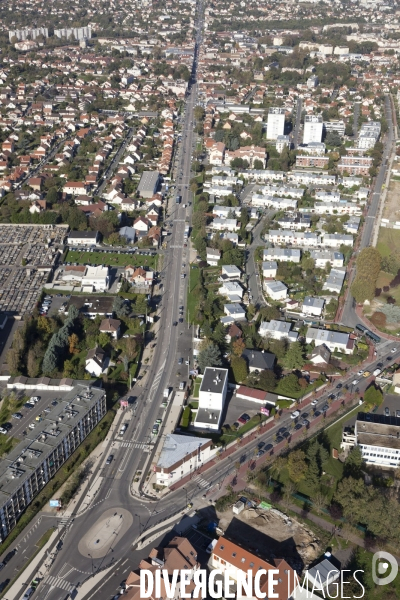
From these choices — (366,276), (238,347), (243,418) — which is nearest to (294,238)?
(366,276)

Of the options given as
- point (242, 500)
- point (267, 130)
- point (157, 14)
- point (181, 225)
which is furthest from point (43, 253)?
point (157, 14)

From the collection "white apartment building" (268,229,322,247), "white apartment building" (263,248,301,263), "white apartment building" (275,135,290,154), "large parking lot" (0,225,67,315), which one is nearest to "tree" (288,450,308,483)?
"large parking lot" (0,225,67,315)

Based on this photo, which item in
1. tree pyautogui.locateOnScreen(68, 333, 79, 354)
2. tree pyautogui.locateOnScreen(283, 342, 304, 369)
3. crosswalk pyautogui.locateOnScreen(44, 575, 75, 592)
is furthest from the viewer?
tree pyautogui.locateOnScreen(68, 333, 79, 354)

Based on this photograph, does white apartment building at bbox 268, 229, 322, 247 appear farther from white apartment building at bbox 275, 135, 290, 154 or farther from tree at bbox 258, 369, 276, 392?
white apartment building at bbox 275, 135, 290, 154

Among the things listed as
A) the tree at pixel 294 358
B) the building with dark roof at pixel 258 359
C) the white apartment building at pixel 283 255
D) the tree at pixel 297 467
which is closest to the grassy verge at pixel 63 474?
the building with dark roof at pixel 258 359

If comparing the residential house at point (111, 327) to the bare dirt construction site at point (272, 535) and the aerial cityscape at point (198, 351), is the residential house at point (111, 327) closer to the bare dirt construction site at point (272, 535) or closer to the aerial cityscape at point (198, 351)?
the aerial cityscape at point (198, 351)
